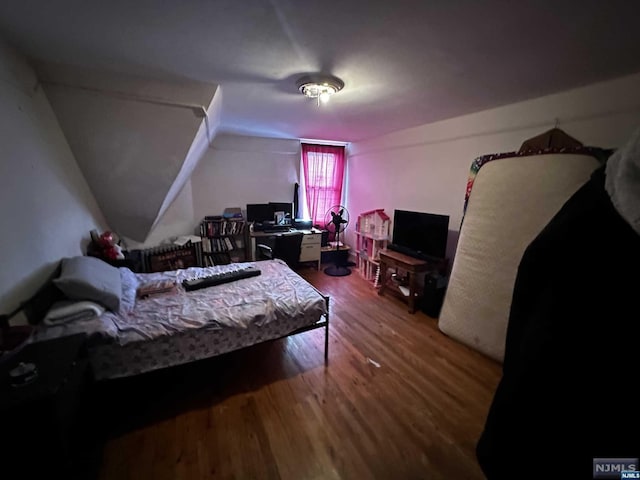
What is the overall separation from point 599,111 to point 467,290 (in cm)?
174

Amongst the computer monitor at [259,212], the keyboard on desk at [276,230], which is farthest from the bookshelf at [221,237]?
the keyboard on desk at [276,230]

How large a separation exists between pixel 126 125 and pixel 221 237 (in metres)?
2.40

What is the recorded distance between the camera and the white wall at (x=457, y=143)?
197 cm

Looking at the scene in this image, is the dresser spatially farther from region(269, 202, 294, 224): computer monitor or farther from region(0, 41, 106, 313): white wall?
region(0, 41, 106, 313): white wall

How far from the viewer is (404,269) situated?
326cm

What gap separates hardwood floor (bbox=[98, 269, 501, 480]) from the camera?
1.44 meters

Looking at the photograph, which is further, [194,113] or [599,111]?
[194,113]

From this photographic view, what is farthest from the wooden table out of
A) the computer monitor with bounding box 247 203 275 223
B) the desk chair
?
the computer monitor with bounding box 247 203 275 223

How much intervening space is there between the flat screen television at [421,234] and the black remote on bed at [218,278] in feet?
6.58

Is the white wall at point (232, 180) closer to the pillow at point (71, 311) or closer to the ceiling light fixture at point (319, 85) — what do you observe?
the pillow at point (71, 311)

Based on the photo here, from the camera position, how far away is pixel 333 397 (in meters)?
1.91

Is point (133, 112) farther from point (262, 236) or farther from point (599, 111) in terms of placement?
point (599, 111)

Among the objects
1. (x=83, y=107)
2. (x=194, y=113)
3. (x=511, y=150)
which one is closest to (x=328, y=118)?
(x=194, y=113)

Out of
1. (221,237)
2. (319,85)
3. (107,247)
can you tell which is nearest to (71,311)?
(107,247)
